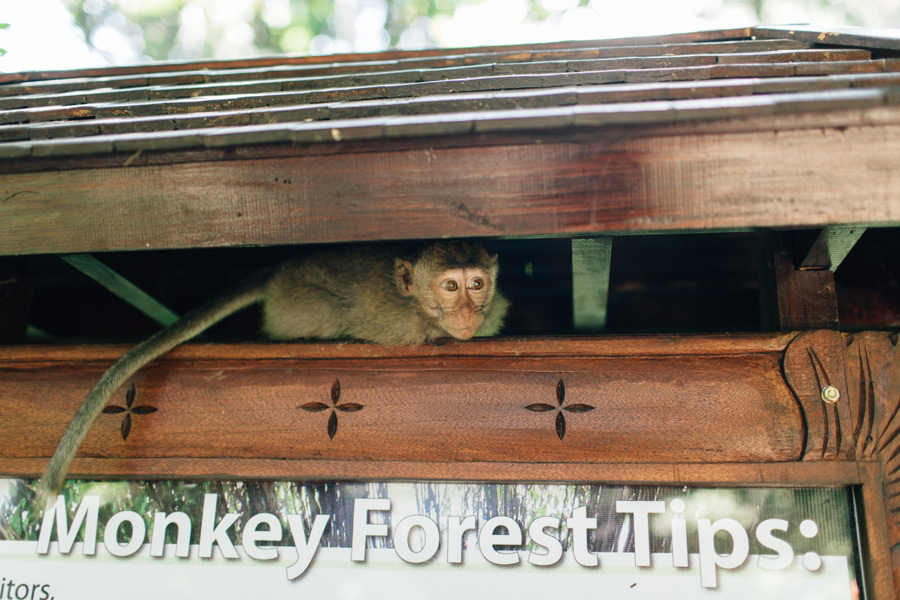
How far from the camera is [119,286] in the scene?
8.99 ft

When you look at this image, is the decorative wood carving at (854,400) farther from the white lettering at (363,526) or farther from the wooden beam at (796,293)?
the white lettering at (363,526)

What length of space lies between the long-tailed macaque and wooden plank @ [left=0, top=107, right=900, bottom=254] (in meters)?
0.64

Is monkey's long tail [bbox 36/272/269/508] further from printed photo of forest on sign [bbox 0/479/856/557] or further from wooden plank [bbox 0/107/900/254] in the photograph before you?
wooden plank [bbox 0/107/900/254]

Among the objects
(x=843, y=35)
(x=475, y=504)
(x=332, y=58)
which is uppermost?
(x=332, y=58)

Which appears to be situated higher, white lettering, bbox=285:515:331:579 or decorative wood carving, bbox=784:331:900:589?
decorative wood carving, bbox=784:331:900:589

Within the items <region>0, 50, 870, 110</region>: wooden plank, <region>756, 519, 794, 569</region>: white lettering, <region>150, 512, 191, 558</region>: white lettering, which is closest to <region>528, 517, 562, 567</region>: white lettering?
<region>756, 519, 794, 569</region>: white lettering

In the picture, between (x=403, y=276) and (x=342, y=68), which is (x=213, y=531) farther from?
(x=342, y=68)

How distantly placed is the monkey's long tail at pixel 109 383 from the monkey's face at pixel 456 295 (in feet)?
3.27

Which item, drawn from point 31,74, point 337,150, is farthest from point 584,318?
point 31,74

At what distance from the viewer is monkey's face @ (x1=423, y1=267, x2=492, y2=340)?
254 cm

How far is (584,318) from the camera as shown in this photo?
2.98 m

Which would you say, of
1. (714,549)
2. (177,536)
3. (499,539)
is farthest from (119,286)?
(714,549)

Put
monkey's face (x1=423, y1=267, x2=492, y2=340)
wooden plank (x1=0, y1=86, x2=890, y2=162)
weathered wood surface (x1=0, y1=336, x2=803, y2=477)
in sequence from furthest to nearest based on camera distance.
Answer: monkey's face (x1=423, y1=267, x2=492, y2=340) → weathered wood surface (x1=0, y1=336, x2=803, y2=477) → wooden plank (x1=0, y1=86, x2=890, y2=162)

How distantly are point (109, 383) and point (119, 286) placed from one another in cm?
49
